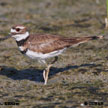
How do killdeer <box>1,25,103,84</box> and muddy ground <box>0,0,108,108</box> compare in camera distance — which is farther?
killdeer <box>1,25,103,84</box>

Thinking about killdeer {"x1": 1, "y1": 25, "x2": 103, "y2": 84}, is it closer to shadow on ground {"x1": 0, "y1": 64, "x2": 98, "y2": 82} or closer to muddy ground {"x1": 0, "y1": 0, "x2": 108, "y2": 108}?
muddy ground {"x1": 0, "y1": 0, "x2": 108, "y2": 108}

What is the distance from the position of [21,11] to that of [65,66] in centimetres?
512

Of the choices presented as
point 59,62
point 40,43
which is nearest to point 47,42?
point 40,43

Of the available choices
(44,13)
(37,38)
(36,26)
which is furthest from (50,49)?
(44,13)

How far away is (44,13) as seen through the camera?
13.0 m

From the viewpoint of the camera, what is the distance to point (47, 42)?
24.5 feet

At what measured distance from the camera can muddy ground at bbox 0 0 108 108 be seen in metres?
6.89

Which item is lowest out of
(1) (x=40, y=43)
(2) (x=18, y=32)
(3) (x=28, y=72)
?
(3) (x=28, y=72)

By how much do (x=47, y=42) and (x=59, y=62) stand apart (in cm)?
174

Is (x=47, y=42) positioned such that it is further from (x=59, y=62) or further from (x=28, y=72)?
(x=59, y=62)

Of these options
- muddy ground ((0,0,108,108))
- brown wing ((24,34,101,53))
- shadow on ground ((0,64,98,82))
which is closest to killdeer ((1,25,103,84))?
brown wing ((24,34,101,53))

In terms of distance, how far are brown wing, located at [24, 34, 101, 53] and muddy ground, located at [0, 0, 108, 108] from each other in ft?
2.71

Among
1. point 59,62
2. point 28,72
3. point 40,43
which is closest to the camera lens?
point 40,43

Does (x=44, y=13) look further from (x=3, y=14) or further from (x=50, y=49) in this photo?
(x=50, y=49)
